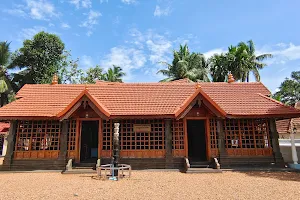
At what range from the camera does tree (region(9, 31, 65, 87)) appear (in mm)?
23469

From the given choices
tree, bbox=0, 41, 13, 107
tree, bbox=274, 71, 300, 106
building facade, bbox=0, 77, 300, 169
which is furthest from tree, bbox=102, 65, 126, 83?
tree, bbox=274, 71, 300, 106

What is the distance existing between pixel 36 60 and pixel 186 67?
56.8 ft

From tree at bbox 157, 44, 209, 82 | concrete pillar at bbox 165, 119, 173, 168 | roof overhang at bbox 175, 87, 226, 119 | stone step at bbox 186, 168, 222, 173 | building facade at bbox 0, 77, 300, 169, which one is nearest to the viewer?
stone step at bbox 186, 168, 222, 173

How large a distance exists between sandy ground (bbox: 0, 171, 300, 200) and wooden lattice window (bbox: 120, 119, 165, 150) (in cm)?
181

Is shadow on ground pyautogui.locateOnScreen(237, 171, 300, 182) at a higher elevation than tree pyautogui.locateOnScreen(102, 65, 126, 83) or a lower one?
lower

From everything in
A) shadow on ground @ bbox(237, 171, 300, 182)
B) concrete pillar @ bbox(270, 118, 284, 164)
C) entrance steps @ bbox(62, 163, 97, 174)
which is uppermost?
concrete pillar @ bbox(270, 118, 284, 164)

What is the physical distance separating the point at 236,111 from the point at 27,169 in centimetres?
1050

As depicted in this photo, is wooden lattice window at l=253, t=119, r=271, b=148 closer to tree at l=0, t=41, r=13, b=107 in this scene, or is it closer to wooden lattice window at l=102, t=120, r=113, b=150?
wooden lattice window at l=102, t=120, r=113, b=150

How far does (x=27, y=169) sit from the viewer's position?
994cm

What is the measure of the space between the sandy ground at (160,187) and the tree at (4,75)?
1522cm

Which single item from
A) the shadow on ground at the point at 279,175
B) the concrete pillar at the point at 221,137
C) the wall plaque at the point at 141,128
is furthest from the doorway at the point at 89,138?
the shadow on ground at the point at 279,175

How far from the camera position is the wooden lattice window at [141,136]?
10.5 metres

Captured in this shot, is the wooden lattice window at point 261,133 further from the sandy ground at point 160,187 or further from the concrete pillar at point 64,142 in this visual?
the concrete pillar at point 64,142

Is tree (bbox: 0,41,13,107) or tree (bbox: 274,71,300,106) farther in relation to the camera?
tree (bbox: 274,71,300,106)
